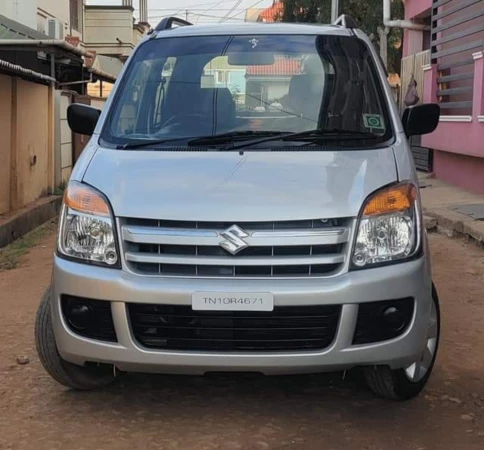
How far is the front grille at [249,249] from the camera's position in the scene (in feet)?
11.6

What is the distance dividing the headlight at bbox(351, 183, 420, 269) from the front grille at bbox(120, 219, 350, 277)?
0.30 ft

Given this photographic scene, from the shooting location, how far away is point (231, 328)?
11.7 ft

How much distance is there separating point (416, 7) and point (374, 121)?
1353cm

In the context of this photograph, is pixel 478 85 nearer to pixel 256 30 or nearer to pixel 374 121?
pixel 256 30

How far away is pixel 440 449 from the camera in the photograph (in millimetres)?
3656

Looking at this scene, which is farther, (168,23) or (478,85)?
(478,85)

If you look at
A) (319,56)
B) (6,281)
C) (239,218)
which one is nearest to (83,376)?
(239,218)

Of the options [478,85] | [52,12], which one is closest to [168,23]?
[478,85]

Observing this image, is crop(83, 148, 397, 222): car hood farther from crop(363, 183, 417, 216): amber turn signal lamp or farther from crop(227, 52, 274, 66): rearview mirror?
crop(227, 52, 274, 66): rearview mirror

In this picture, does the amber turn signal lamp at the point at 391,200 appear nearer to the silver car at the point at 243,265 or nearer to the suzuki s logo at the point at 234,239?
the silver car at the point at 243,265

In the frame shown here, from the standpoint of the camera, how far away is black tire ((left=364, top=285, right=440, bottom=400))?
399 centimetres

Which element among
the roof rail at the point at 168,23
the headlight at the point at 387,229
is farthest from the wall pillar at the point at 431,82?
the headlight at the point at 387,229

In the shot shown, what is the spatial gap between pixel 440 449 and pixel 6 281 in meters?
5.15

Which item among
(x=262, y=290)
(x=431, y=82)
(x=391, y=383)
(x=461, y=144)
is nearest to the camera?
(x=262, y=290)
